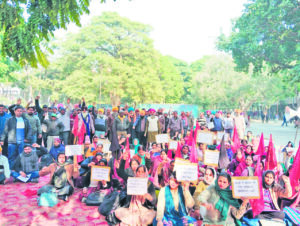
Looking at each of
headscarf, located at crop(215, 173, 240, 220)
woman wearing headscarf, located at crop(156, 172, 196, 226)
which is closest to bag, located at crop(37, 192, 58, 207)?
woman wearing headscarf, located at crop(156, 172, 196, 226)

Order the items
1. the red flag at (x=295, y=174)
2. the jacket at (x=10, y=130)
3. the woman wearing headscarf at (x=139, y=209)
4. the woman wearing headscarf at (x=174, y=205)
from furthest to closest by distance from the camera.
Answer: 1. the jacket at (x=10, y=130)
2. the red flag at (x=295, y=174)
3. the woman wearing headscarf at (x=139, y=209)
4. the woman wearing headscarf at (x=174, y=205)

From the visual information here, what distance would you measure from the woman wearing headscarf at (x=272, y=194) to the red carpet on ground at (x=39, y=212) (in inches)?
103

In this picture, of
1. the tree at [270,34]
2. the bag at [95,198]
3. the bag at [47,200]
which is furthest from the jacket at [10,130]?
the tree at [270,34]

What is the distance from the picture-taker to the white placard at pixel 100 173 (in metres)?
4.95

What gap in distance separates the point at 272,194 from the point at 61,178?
4.01 m

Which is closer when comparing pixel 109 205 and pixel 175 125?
pixel 109 205

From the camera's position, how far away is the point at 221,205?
12.7ft

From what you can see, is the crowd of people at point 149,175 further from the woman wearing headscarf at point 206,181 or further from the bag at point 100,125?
the bag at point 100,125

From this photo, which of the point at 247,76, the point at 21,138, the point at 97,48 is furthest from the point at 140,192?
the point at 247,76

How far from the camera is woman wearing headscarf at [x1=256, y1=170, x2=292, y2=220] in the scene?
13.5 ft

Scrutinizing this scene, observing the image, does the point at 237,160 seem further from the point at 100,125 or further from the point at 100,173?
the point at 100,125

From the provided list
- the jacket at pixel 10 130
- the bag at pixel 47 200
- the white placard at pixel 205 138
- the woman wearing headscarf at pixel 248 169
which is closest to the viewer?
the bag at pixel 47 200

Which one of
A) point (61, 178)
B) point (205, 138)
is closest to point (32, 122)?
point (61, 178)

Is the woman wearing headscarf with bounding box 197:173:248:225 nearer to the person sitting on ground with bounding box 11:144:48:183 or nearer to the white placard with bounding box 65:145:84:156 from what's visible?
the white placard with bounding box 65:145:84:156
